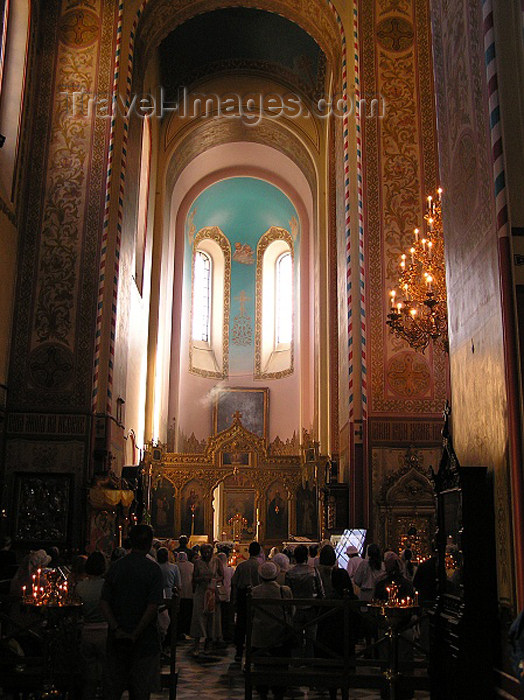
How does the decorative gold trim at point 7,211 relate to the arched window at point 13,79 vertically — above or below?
below

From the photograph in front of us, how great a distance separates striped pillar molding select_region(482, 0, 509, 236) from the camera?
17.8ft

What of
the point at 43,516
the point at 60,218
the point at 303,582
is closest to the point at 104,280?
the point at 60,218

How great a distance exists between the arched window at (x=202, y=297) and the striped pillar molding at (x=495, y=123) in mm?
23158

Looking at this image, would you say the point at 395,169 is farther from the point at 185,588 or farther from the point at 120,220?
the point at 185,588

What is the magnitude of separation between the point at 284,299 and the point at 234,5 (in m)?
12.7

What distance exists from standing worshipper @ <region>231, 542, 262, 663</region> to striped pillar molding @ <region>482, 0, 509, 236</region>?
4820mm

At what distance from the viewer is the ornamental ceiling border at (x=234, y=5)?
56.6 ft

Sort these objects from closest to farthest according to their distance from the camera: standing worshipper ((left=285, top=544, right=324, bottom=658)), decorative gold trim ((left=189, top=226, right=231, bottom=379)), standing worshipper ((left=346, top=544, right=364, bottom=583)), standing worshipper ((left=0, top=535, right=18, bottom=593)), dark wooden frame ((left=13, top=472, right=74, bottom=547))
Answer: standing worshipper ((left=0, top=535, right=18, bottom=593)) < standing worshipper ((left=285, top=544, right=324, bottom=658)) < standing worshipper ((left=346, top=544, right=364, bottom=583)) < dark wooden frame ((left=13, top=472, right=74, bottom=547)) < decorative gold trim ((left=189, top=226, right=231, bottom=379))

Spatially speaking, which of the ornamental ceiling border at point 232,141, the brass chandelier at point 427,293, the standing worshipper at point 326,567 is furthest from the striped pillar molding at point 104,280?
the ornamental ceiling border at point 232,141

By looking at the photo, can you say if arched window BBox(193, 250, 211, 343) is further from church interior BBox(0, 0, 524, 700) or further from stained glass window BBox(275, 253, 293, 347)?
stained glass window BBox(275, 253, 293, 347)

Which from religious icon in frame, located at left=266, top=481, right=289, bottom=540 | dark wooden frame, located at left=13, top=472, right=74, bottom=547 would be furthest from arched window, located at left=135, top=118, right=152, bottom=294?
dark wooden frame, located at left=13, top=472, right=74, bottom=547

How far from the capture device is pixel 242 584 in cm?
888

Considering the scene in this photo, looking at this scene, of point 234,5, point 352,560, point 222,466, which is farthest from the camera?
point 222,466

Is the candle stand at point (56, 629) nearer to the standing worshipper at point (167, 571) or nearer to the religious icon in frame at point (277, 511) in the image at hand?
the standing worshipper at point (167, 571)
